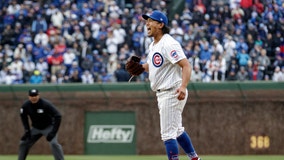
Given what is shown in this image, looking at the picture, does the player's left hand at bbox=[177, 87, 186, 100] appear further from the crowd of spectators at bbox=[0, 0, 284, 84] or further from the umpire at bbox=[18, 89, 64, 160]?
the crowd of spectators at bbox=[0, 0, 284, 84]

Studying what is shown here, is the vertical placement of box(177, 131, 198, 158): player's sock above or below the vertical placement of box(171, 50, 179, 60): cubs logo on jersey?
below

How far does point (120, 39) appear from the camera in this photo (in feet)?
80.1

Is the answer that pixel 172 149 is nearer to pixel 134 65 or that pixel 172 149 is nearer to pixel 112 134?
pixel 134 65

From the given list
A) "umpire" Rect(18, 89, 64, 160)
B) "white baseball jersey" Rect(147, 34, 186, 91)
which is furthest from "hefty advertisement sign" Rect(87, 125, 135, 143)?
"white baseball jersey" Rect(147, 34, 186, 91)

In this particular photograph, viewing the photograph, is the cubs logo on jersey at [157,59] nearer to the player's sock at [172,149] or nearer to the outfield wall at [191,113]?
the player's sock at [172,149]

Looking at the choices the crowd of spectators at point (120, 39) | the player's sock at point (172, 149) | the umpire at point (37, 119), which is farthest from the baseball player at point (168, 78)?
the crowd of spectators at point (120, 39)

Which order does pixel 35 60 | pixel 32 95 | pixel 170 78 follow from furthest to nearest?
1. pixel 35 60
2. pixel 32 95
3. pixel 170 78

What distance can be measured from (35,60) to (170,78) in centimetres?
1469

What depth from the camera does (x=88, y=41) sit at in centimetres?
2475

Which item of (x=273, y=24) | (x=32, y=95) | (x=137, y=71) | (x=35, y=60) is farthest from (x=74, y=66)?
(x=137, y=71)

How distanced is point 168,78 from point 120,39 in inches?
570

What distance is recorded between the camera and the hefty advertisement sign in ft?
67.7

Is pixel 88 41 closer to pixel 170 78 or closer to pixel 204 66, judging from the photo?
pixel 204 66

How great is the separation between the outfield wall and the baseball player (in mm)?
10078
